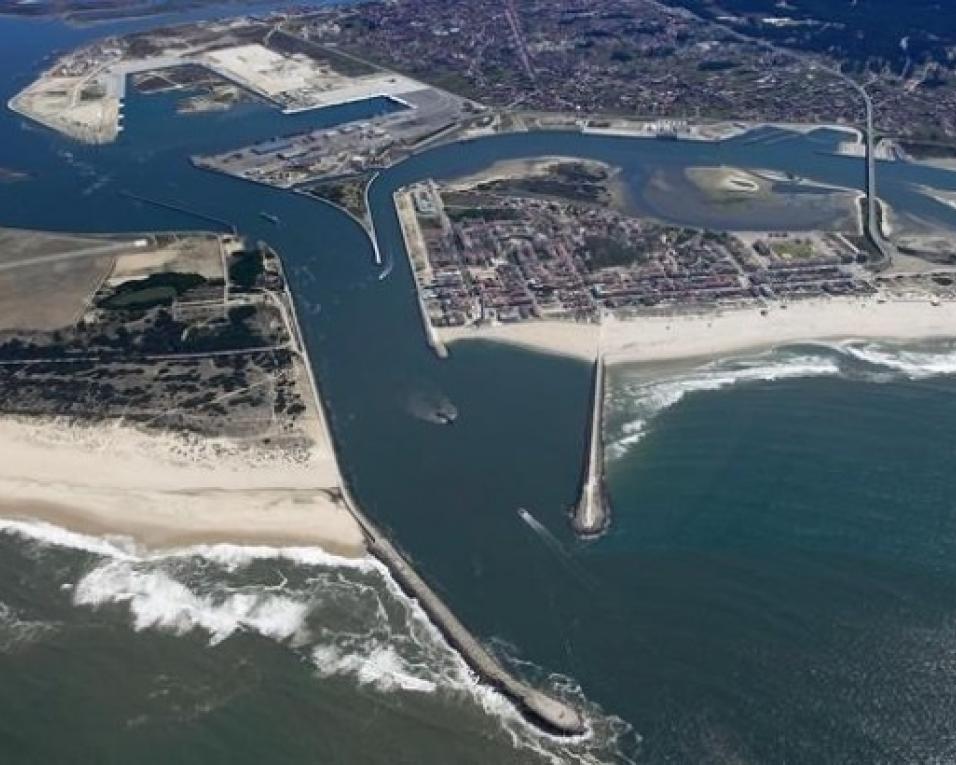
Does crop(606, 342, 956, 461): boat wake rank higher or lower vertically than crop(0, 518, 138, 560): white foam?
higher

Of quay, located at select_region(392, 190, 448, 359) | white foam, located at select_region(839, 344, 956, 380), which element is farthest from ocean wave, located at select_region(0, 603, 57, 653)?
white foam, located at select_region(839, 344, 956, 380)

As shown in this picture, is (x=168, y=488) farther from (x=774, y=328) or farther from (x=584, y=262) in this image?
(x=774, y=328)

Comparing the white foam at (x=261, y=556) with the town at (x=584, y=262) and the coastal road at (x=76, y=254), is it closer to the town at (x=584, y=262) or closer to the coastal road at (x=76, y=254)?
the town at (x=584, y=262)

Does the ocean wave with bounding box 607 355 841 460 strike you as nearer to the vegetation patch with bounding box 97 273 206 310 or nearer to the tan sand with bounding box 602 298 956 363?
the tan sand with bounding box 602 298 956 363

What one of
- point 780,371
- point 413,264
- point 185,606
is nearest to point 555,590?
point 185,606

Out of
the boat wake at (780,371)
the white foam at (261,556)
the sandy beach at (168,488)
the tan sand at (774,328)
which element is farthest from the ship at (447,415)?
the white foam at (261,556)
